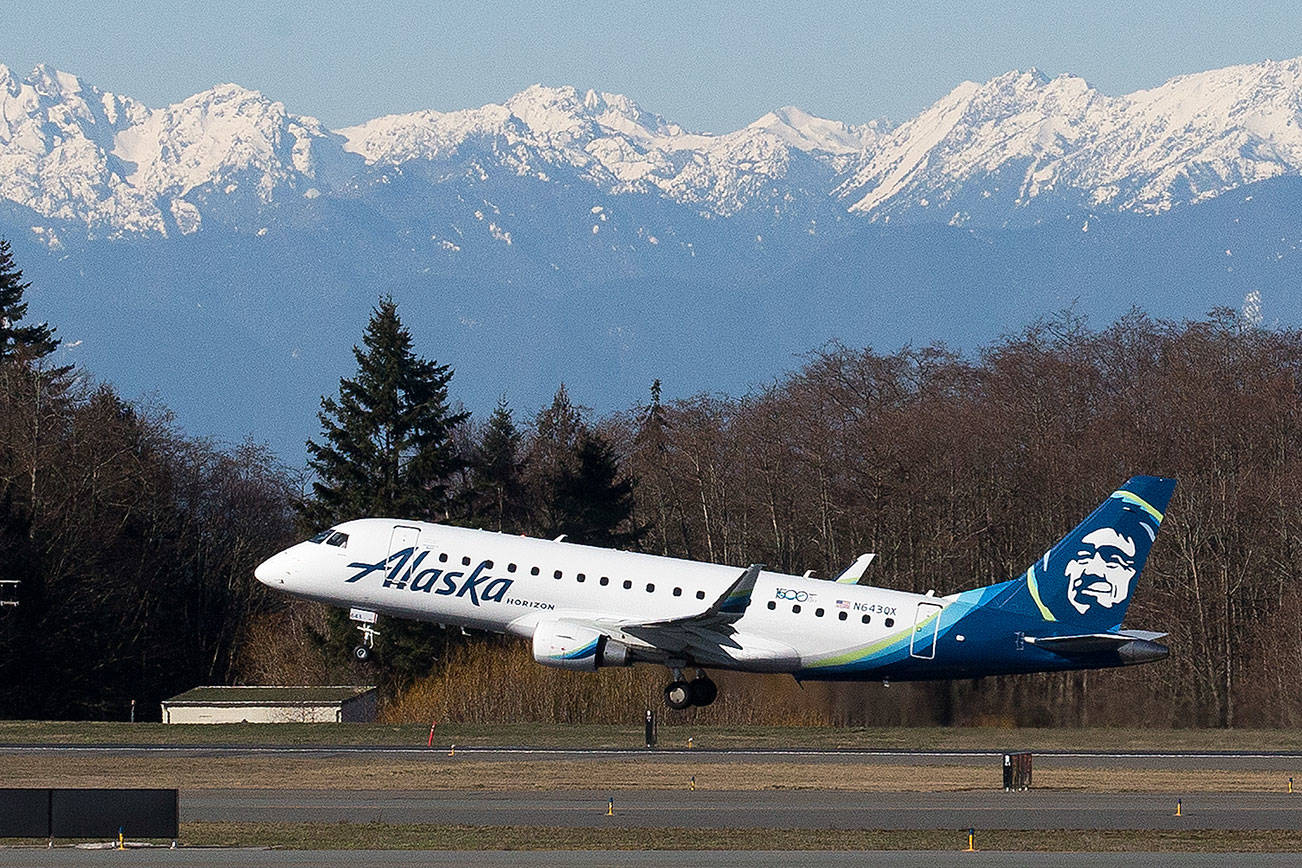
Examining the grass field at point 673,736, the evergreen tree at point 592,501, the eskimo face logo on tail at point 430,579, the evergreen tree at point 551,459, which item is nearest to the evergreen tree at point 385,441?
the evergreen tree at point 592,501

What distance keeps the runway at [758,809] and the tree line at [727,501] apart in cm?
2215

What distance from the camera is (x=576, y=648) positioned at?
45.4 m

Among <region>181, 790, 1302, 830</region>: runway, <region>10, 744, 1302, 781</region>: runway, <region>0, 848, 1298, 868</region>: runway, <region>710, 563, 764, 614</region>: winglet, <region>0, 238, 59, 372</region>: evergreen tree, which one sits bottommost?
<region>0, 848, 1298, 868</region>: runway

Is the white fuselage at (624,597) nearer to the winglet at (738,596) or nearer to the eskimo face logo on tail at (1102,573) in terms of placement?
the winglet at (738,596)

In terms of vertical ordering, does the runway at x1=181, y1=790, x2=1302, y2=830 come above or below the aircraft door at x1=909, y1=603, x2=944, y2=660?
below

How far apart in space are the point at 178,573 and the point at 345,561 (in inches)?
2030

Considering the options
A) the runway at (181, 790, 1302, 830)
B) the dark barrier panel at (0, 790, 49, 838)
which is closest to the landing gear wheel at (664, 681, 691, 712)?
the runway at (181, 790, 1302, 830)

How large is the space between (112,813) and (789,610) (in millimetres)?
20739

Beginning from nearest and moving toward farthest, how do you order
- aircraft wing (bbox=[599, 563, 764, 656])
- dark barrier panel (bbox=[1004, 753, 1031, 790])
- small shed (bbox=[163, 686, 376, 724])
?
1. dark barrier panel (bbox=[1004, 753, 1031, 790])
2. aircraft wing (bbox=[599, 563, 764, 656])
3. small shed (bbox=[163, 686, 376, 724])

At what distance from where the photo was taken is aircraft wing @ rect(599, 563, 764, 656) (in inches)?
1751

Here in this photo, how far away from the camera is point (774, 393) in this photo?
111062 mm

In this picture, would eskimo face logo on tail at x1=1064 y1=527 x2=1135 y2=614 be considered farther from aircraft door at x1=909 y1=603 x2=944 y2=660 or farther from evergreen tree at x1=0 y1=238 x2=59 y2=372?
evergreen tree at x1=0 y1=238 x2=59 y2=372

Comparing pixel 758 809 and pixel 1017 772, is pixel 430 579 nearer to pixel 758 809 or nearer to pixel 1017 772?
pixel 758 809

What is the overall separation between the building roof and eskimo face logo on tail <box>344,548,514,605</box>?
36.8 ft
